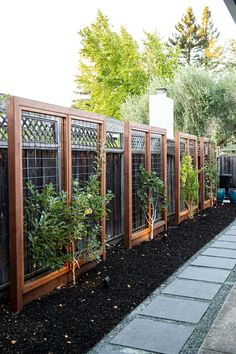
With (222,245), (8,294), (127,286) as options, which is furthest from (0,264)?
(222,245)

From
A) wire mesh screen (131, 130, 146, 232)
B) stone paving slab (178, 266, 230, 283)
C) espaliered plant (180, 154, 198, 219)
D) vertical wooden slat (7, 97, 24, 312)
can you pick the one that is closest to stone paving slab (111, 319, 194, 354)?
vertical wooden slat (7, 97, 24, 312)

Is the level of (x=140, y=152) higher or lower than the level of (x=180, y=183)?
higher

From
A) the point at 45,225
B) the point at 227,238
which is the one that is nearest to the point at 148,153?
the point at 227,238

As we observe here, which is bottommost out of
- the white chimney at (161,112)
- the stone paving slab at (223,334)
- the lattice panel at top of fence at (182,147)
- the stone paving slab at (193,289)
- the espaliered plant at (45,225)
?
the stone paving slab at (193,289)

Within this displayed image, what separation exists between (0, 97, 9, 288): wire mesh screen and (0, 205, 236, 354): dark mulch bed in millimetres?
275

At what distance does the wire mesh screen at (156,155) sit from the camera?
5914mm

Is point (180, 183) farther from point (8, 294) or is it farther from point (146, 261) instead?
point (8, 294)

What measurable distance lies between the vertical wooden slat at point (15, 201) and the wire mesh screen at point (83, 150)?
3.01 feet

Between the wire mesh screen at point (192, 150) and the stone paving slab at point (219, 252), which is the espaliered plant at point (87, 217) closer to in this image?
the stone paving slab at point (219, 252)

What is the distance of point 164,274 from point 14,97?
223 cm

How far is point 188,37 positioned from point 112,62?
937cm

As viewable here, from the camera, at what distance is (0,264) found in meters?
2.87

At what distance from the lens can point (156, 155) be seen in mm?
6027

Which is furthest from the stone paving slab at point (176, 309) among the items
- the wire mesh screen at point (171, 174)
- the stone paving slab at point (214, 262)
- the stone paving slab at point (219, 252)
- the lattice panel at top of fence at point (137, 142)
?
the wire mesh screen at point (171, 174)
